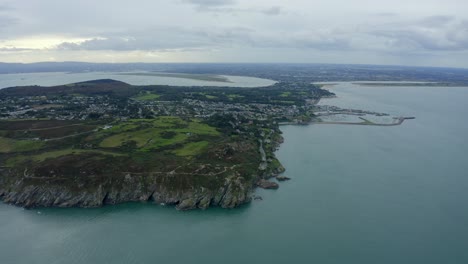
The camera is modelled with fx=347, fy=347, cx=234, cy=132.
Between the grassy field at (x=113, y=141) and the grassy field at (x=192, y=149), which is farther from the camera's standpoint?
the grassy field at (x=192, y=149)

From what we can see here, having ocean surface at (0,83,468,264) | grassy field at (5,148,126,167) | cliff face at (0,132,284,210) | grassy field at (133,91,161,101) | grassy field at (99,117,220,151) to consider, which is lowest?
ocean surface at (0,83,468,264)

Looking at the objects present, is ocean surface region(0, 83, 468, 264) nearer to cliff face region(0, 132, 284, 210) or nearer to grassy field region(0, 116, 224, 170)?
cliff face region(0, 132, 284, 210)

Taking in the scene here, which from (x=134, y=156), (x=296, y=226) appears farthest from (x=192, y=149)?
(x=296, y=226)

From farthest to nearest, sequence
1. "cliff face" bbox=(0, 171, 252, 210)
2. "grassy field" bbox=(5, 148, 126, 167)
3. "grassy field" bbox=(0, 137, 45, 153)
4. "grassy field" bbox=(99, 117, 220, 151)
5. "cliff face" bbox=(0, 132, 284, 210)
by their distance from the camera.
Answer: "grassy field" bbox=(99, 117, 220, 151) → "grassy field" bbox=(0, 137, 45, 153) → "grassy field" bbox=(5, 148, 126, 167) → "cliff face" bbox=(0, 132, 284, 210) → "cliff face" bbox=(0, 171, 252, 210)

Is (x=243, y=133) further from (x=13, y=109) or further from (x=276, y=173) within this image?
(x=13, y=109)

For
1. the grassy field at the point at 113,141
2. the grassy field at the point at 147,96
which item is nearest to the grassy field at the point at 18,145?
the grassy field at the point at 113,141

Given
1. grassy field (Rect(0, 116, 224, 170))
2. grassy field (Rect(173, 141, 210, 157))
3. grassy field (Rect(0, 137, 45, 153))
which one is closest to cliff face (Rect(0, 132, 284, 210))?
grassy field (Rect(0, 116, 224, 170))

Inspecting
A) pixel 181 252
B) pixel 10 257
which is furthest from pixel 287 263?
pixel 10 257

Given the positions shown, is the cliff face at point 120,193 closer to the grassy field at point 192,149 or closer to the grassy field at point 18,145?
the grassy field at point 192,149
